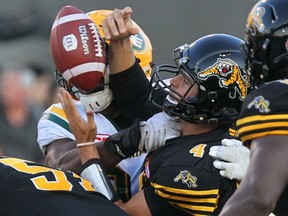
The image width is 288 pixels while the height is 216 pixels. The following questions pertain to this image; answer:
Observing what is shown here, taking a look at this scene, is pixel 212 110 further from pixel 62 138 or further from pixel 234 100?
pixel 62 138

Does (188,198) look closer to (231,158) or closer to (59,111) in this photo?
(231,158)

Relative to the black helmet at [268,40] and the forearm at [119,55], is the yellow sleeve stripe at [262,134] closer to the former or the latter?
the black helmet at [268,40]

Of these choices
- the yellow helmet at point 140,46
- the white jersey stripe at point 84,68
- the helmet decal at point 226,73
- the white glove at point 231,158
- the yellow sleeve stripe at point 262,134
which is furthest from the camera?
the yellow helmet at point 140,46

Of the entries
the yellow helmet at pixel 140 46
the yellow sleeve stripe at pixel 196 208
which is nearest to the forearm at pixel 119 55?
the yellow helmet at pixel 140 46

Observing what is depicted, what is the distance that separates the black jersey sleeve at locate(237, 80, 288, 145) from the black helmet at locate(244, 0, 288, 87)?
0.12 m

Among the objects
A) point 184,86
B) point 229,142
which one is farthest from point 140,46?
point 229,142

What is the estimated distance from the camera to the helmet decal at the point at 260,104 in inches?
79.4

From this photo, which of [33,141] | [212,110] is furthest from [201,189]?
[33,141]

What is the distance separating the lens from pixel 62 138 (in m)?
3.42

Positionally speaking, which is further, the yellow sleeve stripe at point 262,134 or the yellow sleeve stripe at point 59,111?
the yellow sleeve stripe at point 59,111

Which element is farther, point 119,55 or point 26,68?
point 26,68

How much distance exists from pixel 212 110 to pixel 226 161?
0.33 metres

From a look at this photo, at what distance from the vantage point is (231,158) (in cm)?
264

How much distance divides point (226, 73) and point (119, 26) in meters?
0.54
